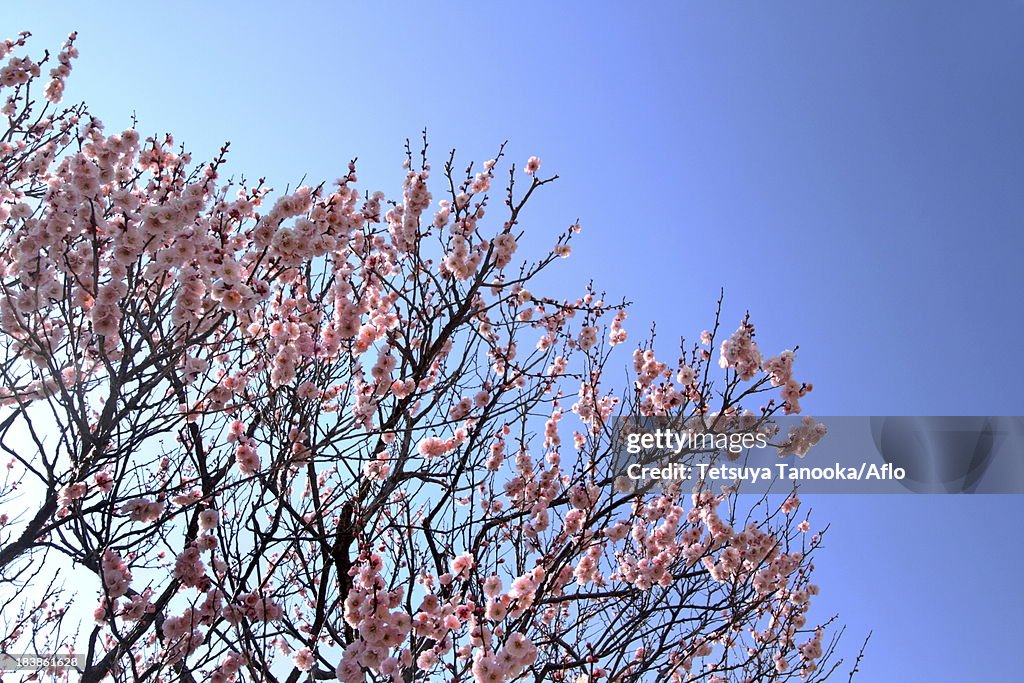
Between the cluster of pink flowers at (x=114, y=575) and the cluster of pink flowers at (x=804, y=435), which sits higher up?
the cluster of pink flowers at (x=804, y=435)

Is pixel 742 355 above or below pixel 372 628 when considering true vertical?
above

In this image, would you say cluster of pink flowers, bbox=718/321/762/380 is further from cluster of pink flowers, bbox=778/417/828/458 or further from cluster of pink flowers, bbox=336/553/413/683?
cluster of pink flowers, bbox=336/553/413/683

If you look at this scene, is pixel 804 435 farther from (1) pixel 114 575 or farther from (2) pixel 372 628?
(1) pixel 114 575

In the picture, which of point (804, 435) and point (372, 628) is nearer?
point (372, 628)

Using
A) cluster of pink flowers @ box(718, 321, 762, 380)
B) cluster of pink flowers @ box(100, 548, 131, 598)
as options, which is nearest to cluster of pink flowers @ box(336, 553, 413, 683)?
cluster of pink flowers @ box(100, 548, 131, 598)

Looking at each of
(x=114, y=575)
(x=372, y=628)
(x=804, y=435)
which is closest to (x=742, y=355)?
(x=804, y=435)

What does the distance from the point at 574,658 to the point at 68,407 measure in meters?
3.56

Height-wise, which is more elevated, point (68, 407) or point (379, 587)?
point (68, 407)

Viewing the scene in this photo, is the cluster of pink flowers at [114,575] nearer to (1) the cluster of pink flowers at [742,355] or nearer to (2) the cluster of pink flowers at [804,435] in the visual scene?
(1) the cluster of pink flowers at [742,355]

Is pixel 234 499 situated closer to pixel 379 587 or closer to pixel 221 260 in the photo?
pixel 379 587

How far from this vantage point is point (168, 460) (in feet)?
15.0

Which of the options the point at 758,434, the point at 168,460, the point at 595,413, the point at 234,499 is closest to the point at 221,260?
the point at 234,499

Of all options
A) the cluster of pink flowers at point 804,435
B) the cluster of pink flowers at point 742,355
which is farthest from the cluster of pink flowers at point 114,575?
the cluster of pink flowers at point 804,435

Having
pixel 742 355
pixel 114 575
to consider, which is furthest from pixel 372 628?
pixel 742 355
